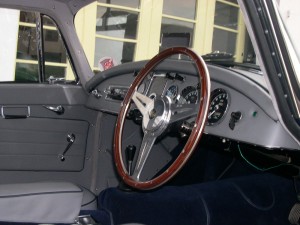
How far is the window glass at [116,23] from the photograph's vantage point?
527 centimetres

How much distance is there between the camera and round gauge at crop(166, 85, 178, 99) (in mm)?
2066

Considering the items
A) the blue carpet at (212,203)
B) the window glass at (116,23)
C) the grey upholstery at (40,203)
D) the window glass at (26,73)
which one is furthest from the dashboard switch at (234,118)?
the window glass at (116,23)

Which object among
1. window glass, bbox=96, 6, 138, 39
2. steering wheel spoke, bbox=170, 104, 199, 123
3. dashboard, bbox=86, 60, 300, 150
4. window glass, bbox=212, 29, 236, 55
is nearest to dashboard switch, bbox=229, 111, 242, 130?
dashboard, bbox=86, 60, 300, 150

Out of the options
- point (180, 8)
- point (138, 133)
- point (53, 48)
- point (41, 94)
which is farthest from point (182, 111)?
point (180, 8)

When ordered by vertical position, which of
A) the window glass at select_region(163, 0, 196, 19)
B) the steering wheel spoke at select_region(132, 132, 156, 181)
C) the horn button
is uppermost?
the window glass at select_region(163, 0, 196, 19)

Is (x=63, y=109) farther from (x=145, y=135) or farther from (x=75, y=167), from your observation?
(x=145, y=135)

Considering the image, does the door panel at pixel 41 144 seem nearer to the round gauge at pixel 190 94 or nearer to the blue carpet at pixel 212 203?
the blue carpet at pixel 212 203

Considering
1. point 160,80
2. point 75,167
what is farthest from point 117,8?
point 160,80

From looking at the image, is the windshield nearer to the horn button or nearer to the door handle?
the door handle

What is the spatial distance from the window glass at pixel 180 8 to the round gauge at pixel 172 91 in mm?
3807

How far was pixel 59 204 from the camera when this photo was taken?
169 cm

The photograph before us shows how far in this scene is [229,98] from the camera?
6.14 feet

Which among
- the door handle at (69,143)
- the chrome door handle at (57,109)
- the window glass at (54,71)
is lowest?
the door handle at (69,143)

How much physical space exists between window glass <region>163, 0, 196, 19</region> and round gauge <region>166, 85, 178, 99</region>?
381cm
